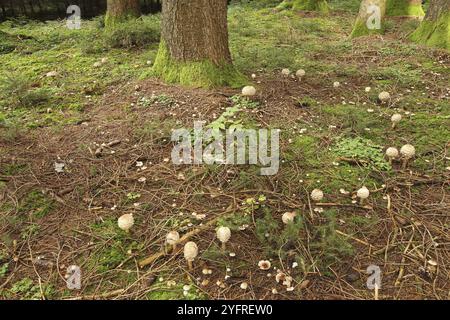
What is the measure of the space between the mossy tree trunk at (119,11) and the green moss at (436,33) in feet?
25.4

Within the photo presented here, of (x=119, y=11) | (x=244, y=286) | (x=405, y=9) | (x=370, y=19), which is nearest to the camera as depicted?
(x=244, y=286)

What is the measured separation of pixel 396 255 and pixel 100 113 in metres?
4.76

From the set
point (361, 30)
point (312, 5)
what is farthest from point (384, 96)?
point (312, 5)

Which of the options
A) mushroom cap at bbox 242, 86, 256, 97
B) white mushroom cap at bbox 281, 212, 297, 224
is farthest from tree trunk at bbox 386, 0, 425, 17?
white mushroom cap at bbox 281, 212, 297, 224

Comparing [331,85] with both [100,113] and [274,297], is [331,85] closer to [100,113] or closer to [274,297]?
[100,113]

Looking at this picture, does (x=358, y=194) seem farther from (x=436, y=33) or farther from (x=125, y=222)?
(x=436, y=33)

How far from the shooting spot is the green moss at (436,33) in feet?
25.7

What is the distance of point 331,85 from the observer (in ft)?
21.0

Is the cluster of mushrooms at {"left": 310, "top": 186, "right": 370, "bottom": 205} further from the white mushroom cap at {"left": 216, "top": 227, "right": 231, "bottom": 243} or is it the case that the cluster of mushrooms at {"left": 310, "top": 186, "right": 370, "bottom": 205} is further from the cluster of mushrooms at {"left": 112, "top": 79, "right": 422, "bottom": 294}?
the white mushroom cap at {"left": 216, "top": 227, "right": 231, "bottom": 243}

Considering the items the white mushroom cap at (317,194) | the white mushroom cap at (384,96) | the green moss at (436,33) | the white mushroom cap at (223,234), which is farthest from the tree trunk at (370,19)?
the white mushroom cap at (223,234)

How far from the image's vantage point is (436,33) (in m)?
8.01

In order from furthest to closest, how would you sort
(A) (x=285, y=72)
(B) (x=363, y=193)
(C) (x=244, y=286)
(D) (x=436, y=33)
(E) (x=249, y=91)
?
(D) (x=436, y=33), (A) (x=285, y=72), (E) (x=249, y=91), (B) (x=363, y=193), (C) (x=244, y=286)

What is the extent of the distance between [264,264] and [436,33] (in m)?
7.80
